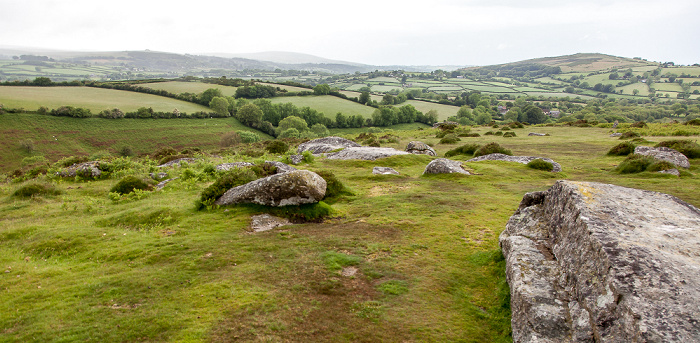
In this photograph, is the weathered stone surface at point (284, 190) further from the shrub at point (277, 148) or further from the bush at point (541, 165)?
the shrub at point (277, 148)

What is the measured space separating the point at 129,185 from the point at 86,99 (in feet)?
363

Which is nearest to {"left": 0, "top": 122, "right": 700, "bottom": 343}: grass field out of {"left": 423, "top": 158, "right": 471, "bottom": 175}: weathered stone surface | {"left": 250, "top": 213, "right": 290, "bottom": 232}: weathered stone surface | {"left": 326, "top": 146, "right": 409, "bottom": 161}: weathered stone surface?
{"left": 250, "top": 213, "right": 290, "bottom": 232}: weathered stone surface

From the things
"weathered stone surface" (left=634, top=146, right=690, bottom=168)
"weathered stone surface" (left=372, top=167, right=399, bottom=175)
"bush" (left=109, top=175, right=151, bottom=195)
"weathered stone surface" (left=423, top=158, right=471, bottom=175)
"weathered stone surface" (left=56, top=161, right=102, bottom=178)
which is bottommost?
"weathered stone surface" (left=56, top=161, right=102, bottom=178)

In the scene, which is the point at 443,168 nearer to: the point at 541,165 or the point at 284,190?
the point at 541,165

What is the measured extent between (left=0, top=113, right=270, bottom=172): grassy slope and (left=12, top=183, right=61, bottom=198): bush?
6481 cm

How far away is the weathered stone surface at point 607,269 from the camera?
229 inches

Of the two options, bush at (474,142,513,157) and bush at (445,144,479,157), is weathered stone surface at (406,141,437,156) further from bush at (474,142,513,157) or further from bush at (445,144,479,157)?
bush at (474,142,513,157)

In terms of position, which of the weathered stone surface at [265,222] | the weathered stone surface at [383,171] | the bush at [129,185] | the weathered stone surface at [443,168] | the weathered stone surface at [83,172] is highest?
the weathered stone surface at [443,168]

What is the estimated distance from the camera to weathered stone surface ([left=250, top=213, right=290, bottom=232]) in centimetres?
1552

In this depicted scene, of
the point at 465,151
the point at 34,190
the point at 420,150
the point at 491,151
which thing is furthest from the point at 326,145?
the point at 34,190

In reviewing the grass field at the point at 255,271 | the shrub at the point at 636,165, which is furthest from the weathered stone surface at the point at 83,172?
the shrub at the point at 636,165

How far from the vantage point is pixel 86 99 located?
105 meters

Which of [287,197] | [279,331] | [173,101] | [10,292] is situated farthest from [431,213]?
[173,101]

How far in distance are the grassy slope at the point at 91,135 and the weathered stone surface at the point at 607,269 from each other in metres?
90.8
